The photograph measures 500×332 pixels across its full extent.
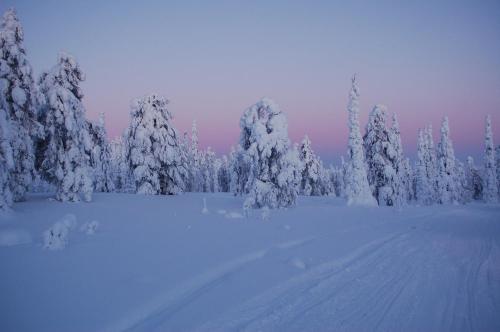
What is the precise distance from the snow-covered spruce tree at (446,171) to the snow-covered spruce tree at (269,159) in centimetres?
3479

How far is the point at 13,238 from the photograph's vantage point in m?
10.1

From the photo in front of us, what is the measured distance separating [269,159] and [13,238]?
17.8 m

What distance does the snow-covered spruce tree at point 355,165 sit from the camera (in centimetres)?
3384

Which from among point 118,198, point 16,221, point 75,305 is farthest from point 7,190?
point 75,305

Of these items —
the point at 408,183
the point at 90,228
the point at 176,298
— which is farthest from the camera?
the point at 408,183

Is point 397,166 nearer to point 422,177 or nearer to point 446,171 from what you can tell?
point 446,171

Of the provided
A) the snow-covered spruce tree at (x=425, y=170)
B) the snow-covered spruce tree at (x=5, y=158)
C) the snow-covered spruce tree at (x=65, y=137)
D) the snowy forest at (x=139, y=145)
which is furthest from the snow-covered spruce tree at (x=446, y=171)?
the snow-covered spruce tree at (x=5, y=158)

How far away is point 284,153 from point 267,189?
281 centimetres

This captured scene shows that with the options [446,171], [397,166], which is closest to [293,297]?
[397,166]

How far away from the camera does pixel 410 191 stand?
8406 centimetres

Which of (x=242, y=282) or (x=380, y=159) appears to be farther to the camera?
(x=380, y=159)

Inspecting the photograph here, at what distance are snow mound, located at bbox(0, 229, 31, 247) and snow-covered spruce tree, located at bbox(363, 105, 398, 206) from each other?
1357 inches

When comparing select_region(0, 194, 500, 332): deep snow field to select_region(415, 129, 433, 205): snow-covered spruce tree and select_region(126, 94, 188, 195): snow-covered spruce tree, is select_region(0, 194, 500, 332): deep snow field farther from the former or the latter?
select_region(415, 129, 433, 205): snow-covered spruce tree

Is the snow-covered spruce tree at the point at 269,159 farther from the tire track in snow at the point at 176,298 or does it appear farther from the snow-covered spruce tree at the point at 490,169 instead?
the snow-covered spruce tree at the point at 490,169
